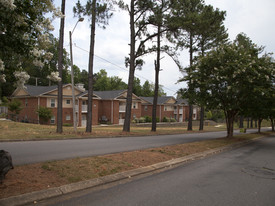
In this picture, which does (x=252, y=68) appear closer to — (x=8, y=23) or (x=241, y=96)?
(x=241, y=96)

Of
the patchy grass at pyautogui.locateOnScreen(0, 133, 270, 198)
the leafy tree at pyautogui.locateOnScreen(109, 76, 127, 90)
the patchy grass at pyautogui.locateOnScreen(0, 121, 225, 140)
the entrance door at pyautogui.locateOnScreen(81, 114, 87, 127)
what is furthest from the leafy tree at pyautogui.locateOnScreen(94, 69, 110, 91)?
the patchy grass at pyautogui.locateOnScreen(0, 133, 270, 198)

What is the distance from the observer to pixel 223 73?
1536 cm

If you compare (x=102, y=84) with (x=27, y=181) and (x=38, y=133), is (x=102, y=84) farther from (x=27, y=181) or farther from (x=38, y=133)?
(x=27, y=181)

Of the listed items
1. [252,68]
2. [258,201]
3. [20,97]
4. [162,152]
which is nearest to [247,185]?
[258,201]

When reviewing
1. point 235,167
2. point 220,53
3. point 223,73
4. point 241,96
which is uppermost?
point 220,53

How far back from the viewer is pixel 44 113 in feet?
105

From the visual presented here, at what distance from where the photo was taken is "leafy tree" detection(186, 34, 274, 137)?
47.6ft

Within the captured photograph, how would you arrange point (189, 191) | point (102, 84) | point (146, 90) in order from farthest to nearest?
point (146, 90)
point (102, 84)
point (189, 191)

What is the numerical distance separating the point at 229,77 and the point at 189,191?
1144 centimetres

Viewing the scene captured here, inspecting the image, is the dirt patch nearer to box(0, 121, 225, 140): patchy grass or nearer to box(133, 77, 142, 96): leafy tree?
box(0, 121, 225, 140): patchy grass

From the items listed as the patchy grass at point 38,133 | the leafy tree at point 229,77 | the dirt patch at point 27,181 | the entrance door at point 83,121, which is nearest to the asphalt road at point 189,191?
the dirt patch at point 27,181

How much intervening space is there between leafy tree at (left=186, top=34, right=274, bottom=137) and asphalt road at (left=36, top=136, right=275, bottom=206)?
7962 millimetres

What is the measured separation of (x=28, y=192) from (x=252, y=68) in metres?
13.6

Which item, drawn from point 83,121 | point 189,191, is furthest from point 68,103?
point 189,191
